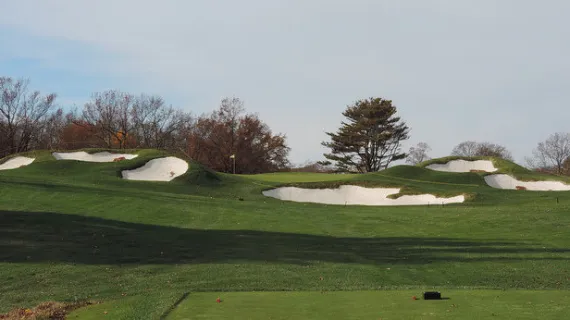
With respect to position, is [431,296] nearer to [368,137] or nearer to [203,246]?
[203,246]

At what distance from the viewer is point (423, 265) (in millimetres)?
14273

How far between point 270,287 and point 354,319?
459 cm

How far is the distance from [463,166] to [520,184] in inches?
292

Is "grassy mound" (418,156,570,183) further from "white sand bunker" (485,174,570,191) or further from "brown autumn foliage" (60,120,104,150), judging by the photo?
"brown autumn foliage" (60,120,104,150)

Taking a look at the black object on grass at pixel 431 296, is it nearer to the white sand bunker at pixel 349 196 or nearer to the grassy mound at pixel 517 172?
the white sand bunker at pixel 349 196

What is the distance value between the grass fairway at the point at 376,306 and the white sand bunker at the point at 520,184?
3217 centimetres

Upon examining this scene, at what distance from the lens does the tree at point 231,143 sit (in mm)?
77188

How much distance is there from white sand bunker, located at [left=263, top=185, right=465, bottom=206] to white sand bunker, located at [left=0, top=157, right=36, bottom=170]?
63.3 ft

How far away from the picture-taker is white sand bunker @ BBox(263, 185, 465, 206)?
109ft

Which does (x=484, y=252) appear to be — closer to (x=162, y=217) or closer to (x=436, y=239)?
(x=436, y=239)

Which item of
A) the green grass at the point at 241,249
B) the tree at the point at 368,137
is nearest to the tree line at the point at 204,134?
the tree at the point at 368,137

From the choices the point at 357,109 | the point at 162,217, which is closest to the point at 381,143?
the point at 357,109

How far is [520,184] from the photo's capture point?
39.5 metres

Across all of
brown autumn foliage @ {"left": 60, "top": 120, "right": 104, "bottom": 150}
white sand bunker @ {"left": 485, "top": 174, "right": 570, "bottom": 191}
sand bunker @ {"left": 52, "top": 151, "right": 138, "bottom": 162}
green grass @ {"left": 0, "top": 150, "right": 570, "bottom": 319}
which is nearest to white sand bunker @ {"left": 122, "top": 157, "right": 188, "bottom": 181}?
sand bunker @ {"left": 52, "top": 151, "right": 138, "bottom": 162}
